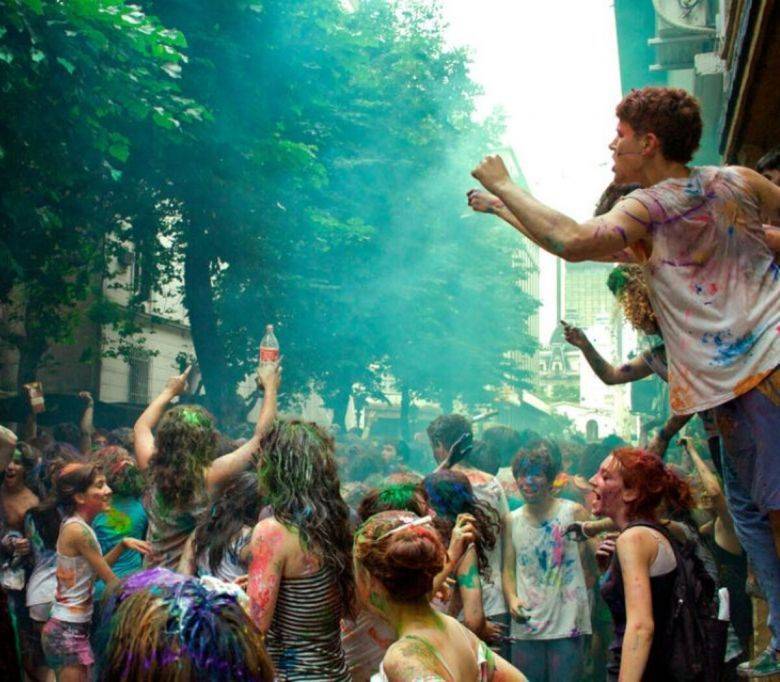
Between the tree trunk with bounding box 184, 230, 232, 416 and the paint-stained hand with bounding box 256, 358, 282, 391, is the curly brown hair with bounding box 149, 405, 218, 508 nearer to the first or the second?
the paint-stained hand with bounding box 256, 358, 282, 391

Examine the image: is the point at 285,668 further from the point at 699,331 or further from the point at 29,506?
the point at 29,506

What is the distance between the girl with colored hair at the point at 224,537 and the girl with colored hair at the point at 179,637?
9.57 feet

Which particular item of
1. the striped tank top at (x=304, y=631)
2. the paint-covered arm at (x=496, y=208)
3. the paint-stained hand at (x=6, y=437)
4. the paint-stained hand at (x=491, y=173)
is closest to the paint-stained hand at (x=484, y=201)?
the paint-covered arm at (x=496, y=208)

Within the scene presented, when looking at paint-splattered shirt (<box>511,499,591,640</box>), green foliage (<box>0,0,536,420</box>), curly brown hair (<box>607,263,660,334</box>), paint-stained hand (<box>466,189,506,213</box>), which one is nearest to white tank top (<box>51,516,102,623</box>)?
paint-splattered shirt (<box>511,499,591,640</box>)

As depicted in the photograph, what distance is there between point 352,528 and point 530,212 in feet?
5.17

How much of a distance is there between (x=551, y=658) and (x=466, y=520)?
2.91 m

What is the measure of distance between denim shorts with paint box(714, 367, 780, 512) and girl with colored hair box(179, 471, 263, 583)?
7.99 feet

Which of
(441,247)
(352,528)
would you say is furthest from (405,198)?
(352,528)

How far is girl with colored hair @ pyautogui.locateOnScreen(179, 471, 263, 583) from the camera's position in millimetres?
4781

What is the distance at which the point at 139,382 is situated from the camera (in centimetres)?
Answer: 2388

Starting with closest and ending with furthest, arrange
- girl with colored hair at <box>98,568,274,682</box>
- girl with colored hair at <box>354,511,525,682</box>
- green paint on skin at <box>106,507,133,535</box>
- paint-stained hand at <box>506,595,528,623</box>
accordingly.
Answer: girl with colored hair at <box>98,568,274,682</box>
girl with colored hair at <box>354,511,525,682</box>
paint-stained hand at <box>506,595,528,623</box>
green paint on skin at <box>106,507,133,535</box>

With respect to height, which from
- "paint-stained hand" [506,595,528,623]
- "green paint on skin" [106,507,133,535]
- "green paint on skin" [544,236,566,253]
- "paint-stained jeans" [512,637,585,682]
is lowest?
"paint-stained jeans" [512,637,585,682]

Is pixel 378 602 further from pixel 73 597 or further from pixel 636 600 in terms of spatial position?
pixel 73 597

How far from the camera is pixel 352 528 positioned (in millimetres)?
3994
